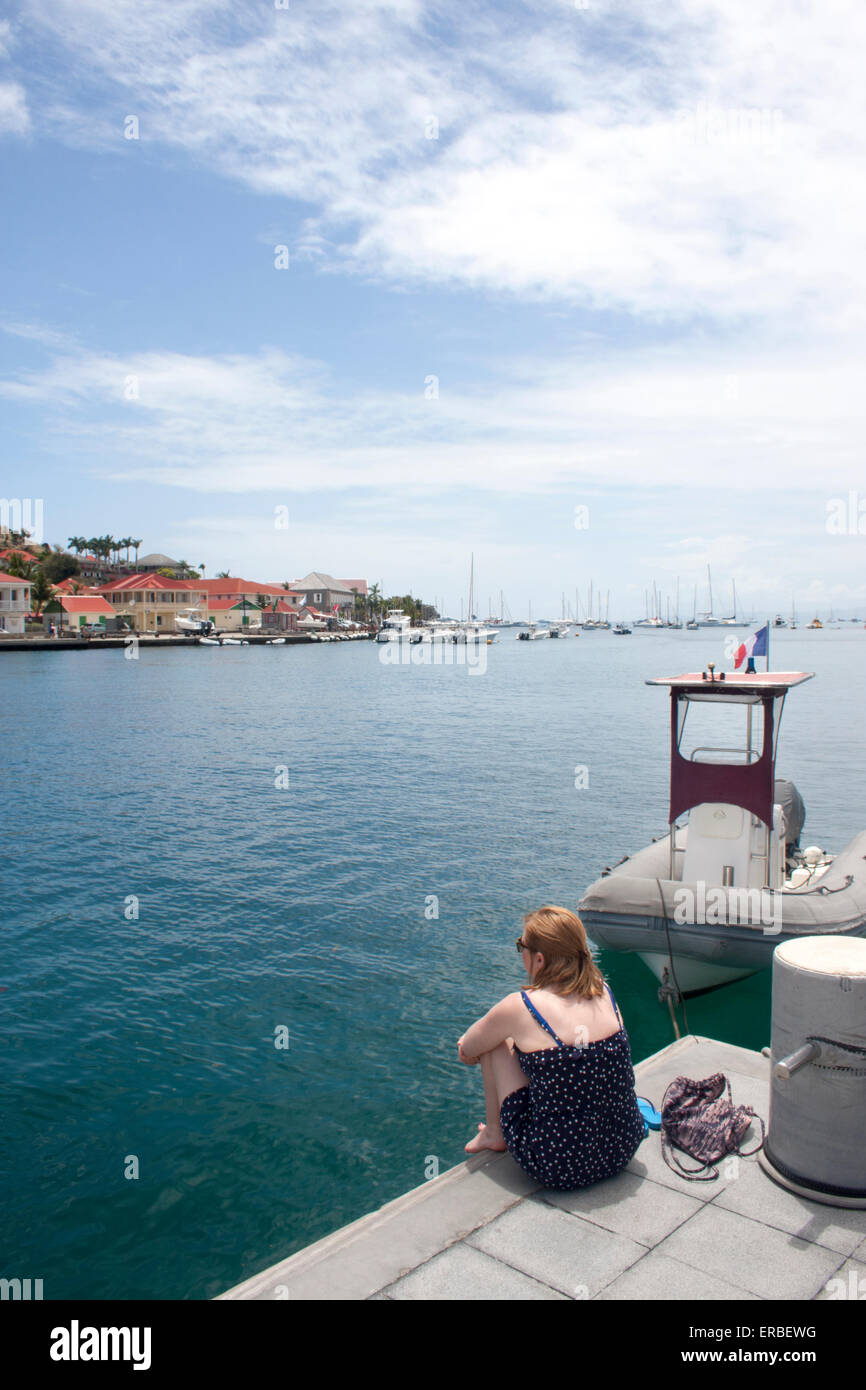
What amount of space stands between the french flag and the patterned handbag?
7.26 metres

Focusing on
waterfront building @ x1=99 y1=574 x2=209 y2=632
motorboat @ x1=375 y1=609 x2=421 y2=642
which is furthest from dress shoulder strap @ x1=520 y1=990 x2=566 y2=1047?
motorboat @ x1=375 y1=609 x2=421 y2=642

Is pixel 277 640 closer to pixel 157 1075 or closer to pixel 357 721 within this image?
pixel 357 721

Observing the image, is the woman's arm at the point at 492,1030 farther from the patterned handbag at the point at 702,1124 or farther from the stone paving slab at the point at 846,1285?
the stone paving slab at the point at 846,1285

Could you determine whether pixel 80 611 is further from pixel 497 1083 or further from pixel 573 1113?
pixel 573 1113

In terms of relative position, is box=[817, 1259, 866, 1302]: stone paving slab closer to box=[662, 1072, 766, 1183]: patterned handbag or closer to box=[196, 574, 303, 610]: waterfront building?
box=[662, 1072, 766, 1183]: patterned handbag

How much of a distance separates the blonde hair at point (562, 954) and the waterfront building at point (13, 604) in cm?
11886

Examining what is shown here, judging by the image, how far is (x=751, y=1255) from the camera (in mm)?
4629

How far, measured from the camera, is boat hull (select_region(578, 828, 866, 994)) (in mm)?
11031

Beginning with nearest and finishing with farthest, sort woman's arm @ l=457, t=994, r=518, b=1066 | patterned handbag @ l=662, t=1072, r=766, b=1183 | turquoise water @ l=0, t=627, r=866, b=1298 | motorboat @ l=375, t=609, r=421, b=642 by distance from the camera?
woman's arm @ l=457, t=994, r=518, b=1066, patterned handbag @ l=662, t=1072, r=766, b=1183, turquoise water @ l=0, t=627, r=866, b=1298, motorboat @ l=375, t=609, r=421, b=642

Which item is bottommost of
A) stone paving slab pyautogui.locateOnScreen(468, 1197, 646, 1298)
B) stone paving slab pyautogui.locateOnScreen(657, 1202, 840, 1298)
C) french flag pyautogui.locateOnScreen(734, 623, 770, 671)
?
stone paving slab pyautogui.locateOnScreen(657, 1202, 840, 1298)

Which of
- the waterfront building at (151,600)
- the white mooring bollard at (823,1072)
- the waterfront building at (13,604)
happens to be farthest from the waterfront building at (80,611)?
the white mooring bollard at (823,1072)

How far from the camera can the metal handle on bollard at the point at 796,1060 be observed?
4.88 m

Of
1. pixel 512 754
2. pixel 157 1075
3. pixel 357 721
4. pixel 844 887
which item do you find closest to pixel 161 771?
pixel 512 754
